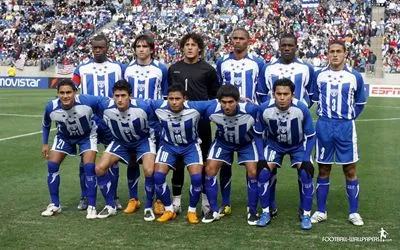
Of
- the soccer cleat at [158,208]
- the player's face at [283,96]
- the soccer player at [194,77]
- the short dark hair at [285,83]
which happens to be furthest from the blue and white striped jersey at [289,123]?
the soccer cleat at [158,208]

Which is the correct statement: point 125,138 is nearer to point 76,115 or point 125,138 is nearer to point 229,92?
point 76,115

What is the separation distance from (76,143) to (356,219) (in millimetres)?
3411

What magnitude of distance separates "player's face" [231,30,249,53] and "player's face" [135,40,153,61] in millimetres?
1047

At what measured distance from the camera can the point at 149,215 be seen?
24.6 feet

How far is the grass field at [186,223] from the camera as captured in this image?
256 inches

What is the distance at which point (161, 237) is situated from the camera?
671cm

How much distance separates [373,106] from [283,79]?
52.2 ft

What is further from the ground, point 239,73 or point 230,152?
point 239,73

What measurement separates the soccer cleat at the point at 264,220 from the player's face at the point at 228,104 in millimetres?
1198

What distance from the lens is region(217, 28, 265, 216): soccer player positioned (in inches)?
310

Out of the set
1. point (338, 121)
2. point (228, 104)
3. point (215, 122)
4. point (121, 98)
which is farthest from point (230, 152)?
point (121, 98)

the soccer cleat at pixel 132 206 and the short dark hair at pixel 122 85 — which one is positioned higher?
the short dark hair at pixel 122 85

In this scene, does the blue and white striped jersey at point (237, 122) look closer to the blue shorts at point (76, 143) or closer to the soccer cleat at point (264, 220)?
the soccer cleat at point (264, 220)

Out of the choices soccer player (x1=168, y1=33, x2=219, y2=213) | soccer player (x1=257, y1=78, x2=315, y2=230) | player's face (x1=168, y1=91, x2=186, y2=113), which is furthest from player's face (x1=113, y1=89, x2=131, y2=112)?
soccer player (x1=257, y1=78, x2=315, y2=230)
